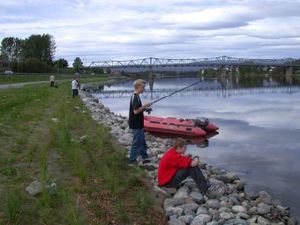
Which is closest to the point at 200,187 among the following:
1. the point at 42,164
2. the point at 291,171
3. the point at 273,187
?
the point at 42,164

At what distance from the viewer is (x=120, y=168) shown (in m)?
13.1

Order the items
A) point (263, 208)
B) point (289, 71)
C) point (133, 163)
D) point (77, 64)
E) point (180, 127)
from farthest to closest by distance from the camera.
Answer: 1. point (289, 71)
2. point (77, 64)
3. point (180, 127)
4. point (133, 163)
5. point (263, 208)

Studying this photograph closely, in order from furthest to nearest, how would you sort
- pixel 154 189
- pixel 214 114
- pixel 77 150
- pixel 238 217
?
pixel 214 114
pixel 77 150
pixel 154 189
pixel 238 217

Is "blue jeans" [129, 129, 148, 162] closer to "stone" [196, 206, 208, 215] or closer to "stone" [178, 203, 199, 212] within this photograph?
"stone" [178, 203, 199, 212]

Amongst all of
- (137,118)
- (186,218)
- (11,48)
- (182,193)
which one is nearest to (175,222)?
(186,218)

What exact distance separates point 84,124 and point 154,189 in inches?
477

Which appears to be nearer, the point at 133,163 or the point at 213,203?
the point at 213,203

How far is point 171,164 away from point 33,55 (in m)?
151

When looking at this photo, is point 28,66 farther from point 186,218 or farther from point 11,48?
point 186,218

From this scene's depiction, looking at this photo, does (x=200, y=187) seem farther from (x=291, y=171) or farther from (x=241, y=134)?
(x=241, y=134)

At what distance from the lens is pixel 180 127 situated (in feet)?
94.6

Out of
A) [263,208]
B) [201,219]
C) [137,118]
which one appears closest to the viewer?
[201,219]

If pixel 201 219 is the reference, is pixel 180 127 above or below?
below

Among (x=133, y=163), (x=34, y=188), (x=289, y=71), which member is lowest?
(x=289, y=71)
